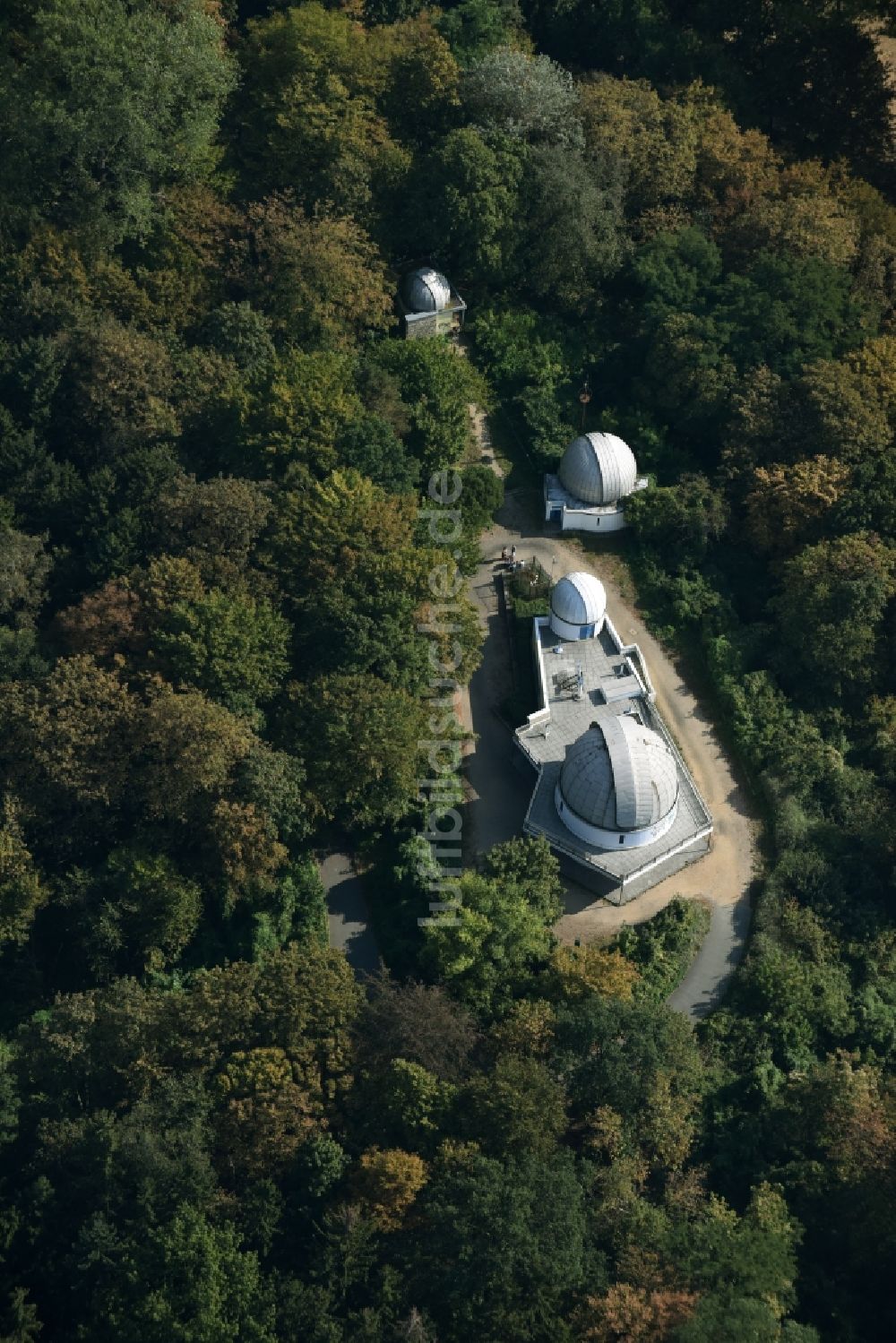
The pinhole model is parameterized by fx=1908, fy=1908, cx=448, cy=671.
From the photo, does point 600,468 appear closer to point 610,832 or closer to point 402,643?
point 402,643

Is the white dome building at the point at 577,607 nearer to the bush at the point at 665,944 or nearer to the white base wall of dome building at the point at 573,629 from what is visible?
the white base wall of dome building at the point at 573,629

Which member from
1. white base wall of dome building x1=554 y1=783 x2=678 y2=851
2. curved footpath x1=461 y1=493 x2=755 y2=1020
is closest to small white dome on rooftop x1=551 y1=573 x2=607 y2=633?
curved footpath x1=461 y1=493 x2=755 y2=1020

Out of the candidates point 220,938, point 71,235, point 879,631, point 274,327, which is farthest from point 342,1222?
point 71,235

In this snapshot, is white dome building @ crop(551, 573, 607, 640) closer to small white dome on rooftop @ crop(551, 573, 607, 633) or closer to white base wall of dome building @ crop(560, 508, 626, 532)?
small white dome on rooftop @ crop(551, 573, 607, 633)

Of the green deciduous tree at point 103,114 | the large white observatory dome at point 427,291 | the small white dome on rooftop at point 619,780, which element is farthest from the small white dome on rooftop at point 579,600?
the green deciduous tree at point 103,114

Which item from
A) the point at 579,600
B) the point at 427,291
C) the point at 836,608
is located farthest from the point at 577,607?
the point at 427,291

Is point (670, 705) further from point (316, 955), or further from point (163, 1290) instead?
point (163, 1290)

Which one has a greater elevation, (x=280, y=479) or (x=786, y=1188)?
(x=280, y=479)
